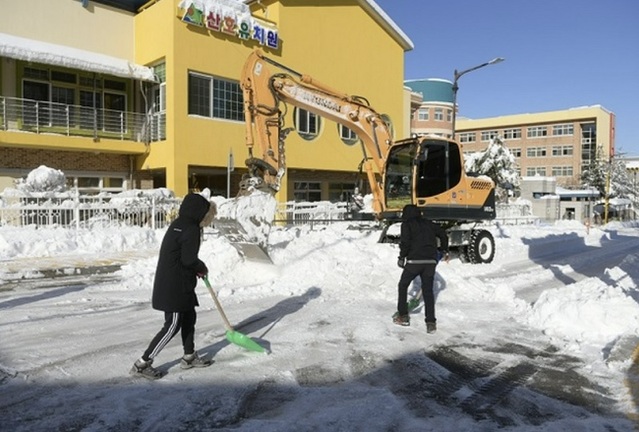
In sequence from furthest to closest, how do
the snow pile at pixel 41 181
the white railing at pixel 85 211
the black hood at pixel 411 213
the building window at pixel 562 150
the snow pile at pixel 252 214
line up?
the building window at pixel 562 150, the snow pile at pixel 41 181, the white railing at pixel 85 211, the snow pile at pixel 252 214, the black hood at pixel 411 213

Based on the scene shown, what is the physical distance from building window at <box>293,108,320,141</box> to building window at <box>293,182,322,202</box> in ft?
9.28

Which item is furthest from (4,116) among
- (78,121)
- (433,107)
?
(433,107)

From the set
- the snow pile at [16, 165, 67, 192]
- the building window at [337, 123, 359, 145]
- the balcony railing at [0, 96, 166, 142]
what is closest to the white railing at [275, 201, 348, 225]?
the balcony railing at [0, 96, 166, 142]

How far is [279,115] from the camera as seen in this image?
37.8 ft

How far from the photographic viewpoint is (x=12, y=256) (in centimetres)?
1232

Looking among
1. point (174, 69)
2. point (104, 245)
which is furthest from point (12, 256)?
point (174, 69)

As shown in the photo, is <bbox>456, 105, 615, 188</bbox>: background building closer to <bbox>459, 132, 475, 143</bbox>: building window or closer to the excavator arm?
<bbox>459, 132, 475, 143</bbox>: building window

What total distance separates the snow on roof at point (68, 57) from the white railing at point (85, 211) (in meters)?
5.26

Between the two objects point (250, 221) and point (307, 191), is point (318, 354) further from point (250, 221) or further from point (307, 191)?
point (307, 191)

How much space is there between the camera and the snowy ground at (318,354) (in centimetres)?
420

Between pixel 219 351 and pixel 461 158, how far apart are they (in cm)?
938

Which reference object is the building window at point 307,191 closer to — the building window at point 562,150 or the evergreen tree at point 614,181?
the evergreen tree at point 614,181

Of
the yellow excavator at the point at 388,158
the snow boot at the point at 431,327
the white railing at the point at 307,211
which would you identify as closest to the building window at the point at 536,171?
the white railing at the point at 307,211

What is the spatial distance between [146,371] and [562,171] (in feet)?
267
